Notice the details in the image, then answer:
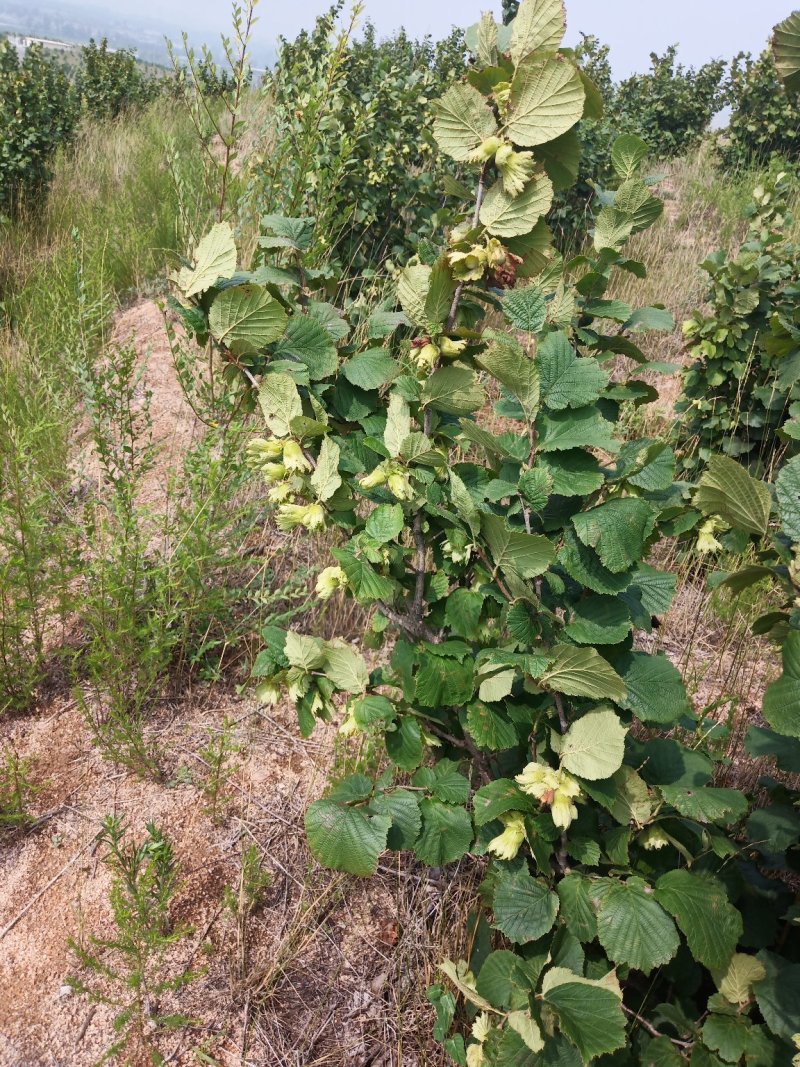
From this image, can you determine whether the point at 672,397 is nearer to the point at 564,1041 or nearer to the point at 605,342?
the point at 605,342

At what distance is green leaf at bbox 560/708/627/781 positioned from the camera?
3.02ft

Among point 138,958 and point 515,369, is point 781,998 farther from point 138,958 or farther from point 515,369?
point 138,958

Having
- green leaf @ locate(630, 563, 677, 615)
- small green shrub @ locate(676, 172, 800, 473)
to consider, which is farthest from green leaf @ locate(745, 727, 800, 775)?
small green shrub @ locate(676, 172, 800, 473)

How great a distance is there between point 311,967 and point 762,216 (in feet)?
14.0

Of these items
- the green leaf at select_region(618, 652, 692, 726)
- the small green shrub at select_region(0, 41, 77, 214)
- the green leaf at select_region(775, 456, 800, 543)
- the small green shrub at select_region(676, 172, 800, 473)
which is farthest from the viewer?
the small green shrub at select_region(0, 41, 77, 214)

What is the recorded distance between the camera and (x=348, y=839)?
1.03 meters

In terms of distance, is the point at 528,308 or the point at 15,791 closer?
the point at 528,308

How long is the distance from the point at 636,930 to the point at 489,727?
12.8 inches

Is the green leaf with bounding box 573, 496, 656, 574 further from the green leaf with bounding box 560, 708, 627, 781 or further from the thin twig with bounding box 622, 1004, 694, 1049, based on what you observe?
the thin twig with bounding box 622, 1004, 694, 1049

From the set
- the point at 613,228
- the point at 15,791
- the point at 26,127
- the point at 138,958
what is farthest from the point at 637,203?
the point at 26,127

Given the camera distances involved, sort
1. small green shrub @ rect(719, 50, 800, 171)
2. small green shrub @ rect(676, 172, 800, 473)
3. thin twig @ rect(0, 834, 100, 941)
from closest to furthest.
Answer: thin twig @ rect(0, 834, 100, 941) < small green shrub @ rect(676, 172, 800, 473) < small green shrub @ rect(719, 50, 800, 171)

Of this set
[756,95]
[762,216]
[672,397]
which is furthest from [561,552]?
[756,95]

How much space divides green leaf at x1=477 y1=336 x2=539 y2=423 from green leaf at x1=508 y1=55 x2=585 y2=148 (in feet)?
0.92

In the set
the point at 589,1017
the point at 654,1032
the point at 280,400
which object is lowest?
the point at 654,1032
